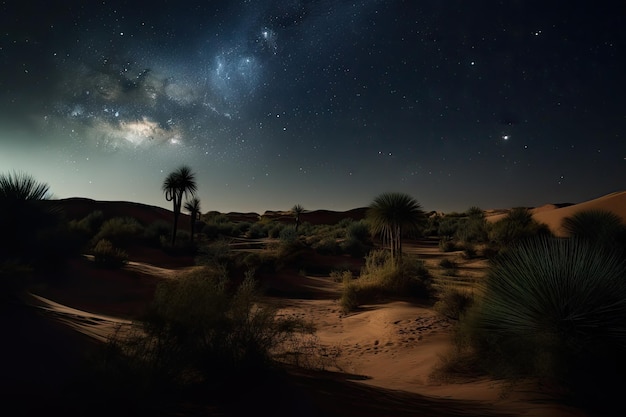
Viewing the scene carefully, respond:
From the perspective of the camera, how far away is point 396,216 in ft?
62.6

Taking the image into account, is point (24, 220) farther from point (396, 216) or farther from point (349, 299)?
point (396, 216)

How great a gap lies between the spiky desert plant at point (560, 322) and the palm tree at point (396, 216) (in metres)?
12.7

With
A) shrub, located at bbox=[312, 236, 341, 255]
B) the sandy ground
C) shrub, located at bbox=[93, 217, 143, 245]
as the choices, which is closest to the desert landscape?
the sandy ground

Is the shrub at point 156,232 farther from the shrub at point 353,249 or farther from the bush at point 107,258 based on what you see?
the shrub at point 353,249

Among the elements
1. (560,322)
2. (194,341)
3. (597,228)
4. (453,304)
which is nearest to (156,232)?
(453,304)

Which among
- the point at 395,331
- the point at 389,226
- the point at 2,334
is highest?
the point at 389,226

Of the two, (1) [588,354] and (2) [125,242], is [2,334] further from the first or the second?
(2) [125,242]

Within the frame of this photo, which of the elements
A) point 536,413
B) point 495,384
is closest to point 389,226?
point 495,384

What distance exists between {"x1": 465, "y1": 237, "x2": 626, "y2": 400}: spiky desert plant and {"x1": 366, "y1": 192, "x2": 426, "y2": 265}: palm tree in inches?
499

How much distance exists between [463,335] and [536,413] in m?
2.57

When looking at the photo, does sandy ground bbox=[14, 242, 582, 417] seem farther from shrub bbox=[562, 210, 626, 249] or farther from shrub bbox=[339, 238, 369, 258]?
shrub bbox=[339, 238, 369, 258]

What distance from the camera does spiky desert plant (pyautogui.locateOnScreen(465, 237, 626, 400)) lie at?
15.6ft

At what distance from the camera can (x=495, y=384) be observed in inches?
217

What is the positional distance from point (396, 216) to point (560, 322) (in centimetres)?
1396
